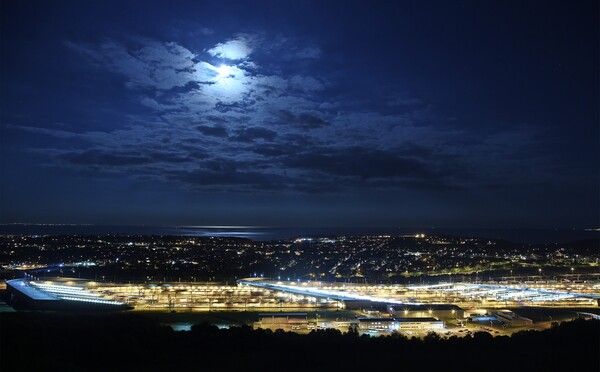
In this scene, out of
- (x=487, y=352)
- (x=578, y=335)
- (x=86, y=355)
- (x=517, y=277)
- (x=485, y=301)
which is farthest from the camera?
(x=517, y=277)

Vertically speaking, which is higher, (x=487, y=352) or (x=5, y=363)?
(x=5, y=363)

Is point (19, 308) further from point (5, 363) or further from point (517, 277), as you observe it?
point (517, 277)

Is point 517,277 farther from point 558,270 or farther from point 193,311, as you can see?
point 193,311

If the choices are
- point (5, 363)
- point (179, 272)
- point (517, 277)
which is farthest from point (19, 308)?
point (517, 277)

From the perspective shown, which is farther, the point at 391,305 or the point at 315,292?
the point at 315,292

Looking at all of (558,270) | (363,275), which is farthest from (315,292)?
(558,270)

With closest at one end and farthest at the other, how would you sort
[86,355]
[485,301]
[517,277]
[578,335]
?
[86,355] < [578,335] < [485,301] < [517,277]
